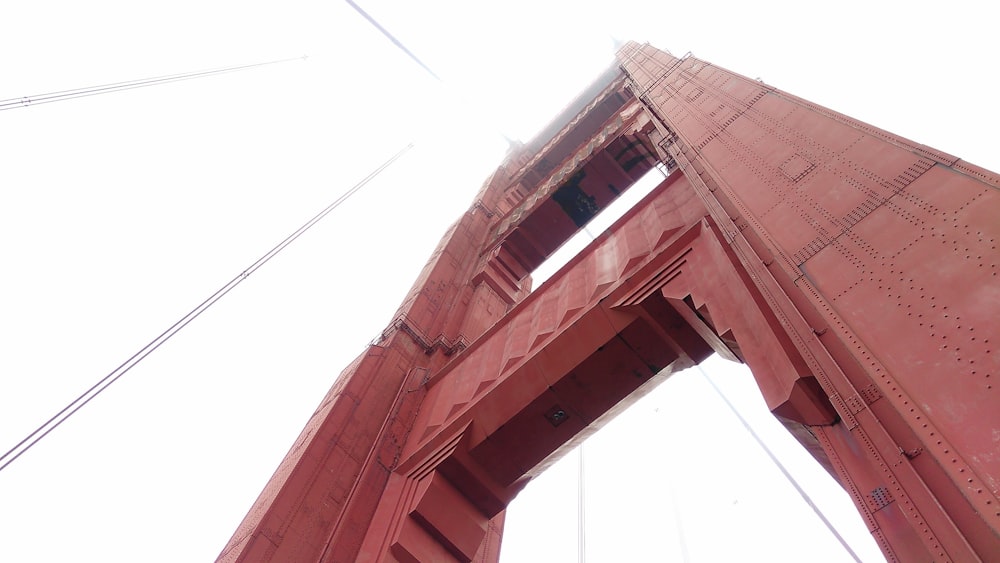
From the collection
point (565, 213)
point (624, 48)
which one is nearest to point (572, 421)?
point (565, 213)

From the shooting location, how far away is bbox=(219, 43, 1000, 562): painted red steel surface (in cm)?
282

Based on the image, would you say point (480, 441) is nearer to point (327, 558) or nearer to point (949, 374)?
point (327, 558)

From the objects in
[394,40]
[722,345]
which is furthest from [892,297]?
[394,40]

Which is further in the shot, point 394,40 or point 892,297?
point 394,40

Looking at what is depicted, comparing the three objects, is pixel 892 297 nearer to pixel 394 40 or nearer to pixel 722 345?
pixel 722 345

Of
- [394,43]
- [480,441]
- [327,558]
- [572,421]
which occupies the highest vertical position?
[394,43]

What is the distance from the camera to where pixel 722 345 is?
5816 mm

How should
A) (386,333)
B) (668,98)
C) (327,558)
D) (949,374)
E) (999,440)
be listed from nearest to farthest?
(999,440) < (949,374) < (327,558) < (668,98) < (386,333)

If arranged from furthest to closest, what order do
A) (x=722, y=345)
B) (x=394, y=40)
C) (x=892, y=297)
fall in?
(x=394, y=40)
(x=722, y=345)
(x=892, y=297)

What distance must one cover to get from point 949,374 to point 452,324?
323 inches

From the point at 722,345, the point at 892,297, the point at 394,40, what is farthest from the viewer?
the point at 394,40

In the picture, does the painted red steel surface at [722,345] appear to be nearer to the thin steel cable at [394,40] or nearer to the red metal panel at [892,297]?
the red metal panel at [892,297]

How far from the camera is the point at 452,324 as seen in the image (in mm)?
10383

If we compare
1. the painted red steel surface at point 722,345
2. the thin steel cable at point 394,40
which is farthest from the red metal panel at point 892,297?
the thin steel cable at point 394,40
